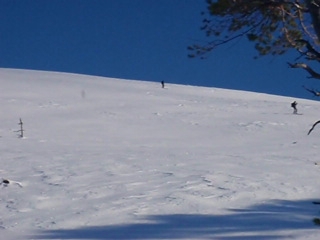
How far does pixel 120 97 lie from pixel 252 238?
2750 centimetres

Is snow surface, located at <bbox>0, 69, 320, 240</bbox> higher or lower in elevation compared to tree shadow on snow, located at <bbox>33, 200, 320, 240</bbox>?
higher

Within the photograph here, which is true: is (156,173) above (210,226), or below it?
above

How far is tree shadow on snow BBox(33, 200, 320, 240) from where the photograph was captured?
359 inches

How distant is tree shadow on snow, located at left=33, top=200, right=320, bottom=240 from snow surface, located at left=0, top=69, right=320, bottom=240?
14mm

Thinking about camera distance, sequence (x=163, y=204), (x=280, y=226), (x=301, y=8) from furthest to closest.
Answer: (x=163, y=204), (x=280, y=226), (x=301, y=8)

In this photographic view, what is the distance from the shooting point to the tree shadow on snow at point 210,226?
359 inches

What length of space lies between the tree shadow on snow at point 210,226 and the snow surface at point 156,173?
0.6 inches

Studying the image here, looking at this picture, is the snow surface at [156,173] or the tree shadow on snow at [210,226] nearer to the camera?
the tree shadow on snow at [210,226]

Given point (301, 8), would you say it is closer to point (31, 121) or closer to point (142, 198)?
point (142, 198)

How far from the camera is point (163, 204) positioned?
11.2 metres

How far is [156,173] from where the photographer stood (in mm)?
14203

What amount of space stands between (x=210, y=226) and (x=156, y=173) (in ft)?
15.0

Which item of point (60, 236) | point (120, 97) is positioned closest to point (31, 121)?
point (120, 97)

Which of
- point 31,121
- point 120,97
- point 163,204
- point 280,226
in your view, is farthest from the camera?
point 120,97
